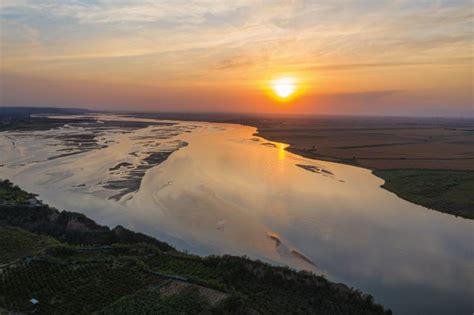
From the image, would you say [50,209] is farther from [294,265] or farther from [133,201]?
[294,265]

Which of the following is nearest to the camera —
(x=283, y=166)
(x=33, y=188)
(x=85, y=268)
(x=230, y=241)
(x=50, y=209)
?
(x=85, y=268)

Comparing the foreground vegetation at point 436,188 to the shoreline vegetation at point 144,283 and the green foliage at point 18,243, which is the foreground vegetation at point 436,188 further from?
the green foliage at point 18,243

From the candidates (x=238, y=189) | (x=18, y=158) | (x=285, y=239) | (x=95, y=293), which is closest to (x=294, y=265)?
(x=285, y=239)

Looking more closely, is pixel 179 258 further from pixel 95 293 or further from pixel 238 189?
pixel 238 189

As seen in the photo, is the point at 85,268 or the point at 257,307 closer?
the point at 257,307

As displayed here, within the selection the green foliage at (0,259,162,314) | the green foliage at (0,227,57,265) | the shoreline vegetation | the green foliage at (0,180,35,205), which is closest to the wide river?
the green foliage at (0,180,35,205)

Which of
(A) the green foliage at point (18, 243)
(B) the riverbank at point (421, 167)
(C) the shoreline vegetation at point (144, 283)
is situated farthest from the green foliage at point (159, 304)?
(B) the riverbank at point (421, 167)

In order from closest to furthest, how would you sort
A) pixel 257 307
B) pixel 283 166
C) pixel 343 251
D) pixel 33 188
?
pixel 257 307, pixel 343 251, pixel 33 188, pixel 283 166
